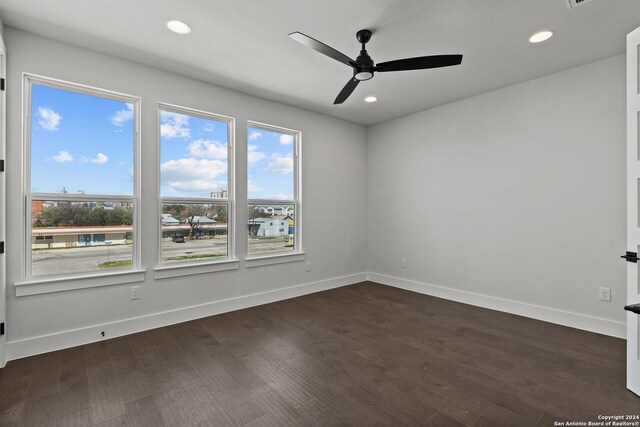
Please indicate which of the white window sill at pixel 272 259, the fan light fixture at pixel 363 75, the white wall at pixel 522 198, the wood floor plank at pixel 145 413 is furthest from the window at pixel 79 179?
the white wall at pixel 522 198

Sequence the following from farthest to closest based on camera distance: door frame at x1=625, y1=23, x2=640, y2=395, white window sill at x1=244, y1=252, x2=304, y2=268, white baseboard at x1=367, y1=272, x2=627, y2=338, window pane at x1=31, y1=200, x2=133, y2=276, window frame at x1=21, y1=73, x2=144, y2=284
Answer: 1. white window sill at x1=244, y1=252, x2=304, y2=268
2. white baseboard at x1=367, y1=272, x2=627, y2=338
3. window pane at x1=31, y1=200, x2=133, y2=276
4. window frame at x1=21, y1=73, x2=144, y2=284
5. door frame at x1=625, y1=23, x2=640, y2=395

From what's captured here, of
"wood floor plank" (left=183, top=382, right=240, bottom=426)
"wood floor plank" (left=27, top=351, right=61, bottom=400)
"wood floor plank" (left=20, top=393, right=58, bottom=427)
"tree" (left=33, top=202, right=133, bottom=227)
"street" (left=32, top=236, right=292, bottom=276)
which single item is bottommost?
"wood floor plank" (left=183, top=382, right=240, bottom=426)

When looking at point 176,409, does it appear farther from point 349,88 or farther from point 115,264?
point 349,88

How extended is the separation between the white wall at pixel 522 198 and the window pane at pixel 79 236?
12.7 feet

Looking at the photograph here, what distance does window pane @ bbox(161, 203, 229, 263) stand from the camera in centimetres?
348

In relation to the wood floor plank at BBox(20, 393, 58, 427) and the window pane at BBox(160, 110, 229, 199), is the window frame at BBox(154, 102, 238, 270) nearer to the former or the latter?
the window pane at BBox(160, 110, 229, 199)

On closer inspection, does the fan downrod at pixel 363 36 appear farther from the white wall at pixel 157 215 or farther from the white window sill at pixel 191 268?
the white window sill at pixel 191 268

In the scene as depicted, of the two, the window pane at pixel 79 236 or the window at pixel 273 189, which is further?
the window at pixel 273 189

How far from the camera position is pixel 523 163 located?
3652mm

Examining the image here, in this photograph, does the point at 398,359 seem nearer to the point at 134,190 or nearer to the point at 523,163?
the point at 523,163

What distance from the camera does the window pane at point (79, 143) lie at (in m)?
2.79

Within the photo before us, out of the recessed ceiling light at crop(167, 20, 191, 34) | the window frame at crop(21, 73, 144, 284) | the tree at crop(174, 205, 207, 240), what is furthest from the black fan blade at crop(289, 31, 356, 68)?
the tree at crop(174, 205, 207, 240)

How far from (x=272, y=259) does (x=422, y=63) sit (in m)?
3.00

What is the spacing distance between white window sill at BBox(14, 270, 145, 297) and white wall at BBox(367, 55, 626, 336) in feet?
12.4
